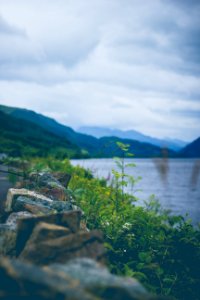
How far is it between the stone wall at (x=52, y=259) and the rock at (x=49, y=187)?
0.79 metres

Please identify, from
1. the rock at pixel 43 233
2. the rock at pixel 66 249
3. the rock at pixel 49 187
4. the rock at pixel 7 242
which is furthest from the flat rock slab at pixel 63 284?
the rock at pixel 49 187

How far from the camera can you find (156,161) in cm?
451

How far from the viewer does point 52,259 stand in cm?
329

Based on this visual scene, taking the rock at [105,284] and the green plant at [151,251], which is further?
the green plant at [151,251]

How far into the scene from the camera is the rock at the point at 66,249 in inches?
127

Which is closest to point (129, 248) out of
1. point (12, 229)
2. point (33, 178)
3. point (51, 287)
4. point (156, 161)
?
point (156, 161)

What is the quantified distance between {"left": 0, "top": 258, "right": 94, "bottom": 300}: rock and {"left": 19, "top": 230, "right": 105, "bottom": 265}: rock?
68 centimetres

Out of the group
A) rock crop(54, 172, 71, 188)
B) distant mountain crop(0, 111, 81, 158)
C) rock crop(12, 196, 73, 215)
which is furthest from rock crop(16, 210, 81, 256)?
rock crop(54, 172, 71, 188)

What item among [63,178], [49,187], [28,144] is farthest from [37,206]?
[28,144]

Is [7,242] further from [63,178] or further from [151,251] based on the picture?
[63,178]

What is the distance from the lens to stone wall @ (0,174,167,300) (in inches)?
95.3

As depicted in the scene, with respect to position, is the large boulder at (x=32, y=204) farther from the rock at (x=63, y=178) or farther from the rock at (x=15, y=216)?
the rock at (x=63, y=178)

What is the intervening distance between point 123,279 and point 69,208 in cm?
249

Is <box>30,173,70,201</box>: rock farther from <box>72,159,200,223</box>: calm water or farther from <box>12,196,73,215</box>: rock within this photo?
<box>72,159,200,223</box>: calm water
